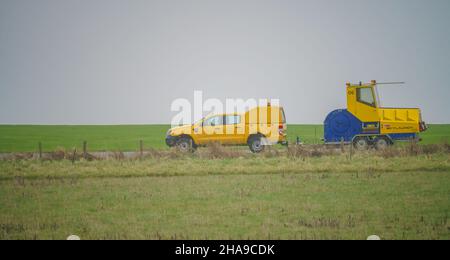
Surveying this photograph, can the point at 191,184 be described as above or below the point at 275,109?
below

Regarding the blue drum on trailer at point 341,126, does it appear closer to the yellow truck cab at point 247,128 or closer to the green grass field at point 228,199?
the yellow truck cab at point 247,128

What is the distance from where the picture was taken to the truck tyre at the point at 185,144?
31641 mm

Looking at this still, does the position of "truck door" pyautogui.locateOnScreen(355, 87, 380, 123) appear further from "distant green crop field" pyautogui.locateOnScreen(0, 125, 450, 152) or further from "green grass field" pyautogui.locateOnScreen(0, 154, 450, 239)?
"green grass field" pyautogui.locateOnScreen(0, 154, 450, 239)

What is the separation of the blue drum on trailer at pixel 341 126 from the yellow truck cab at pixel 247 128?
235 cm

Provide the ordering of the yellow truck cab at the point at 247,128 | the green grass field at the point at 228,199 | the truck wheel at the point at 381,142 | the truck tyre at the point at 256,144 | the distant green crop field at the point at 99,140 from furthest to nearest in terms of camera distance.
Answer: the distant green crop field at the point at 99,140
the truck tyre at the point at 256,144
the yellow truck cab at the point at 247,128
the truck wheel at the point at 381,142
the green grass field at the point at 228,199

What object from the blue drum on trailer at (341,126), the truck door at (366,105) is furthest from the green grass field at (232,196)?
the blue drum on trailer at (341,126)

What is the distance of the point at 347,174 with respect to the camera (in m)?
22.2

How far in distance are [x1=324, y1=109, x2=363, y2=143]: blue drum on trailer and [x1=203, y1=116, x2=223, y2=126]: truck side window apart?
17.9ft

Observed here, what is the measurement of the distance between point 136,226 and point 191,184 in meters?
7.24

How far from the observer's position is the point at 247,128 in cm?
3147

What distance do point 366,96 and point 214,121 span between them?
7697mm
